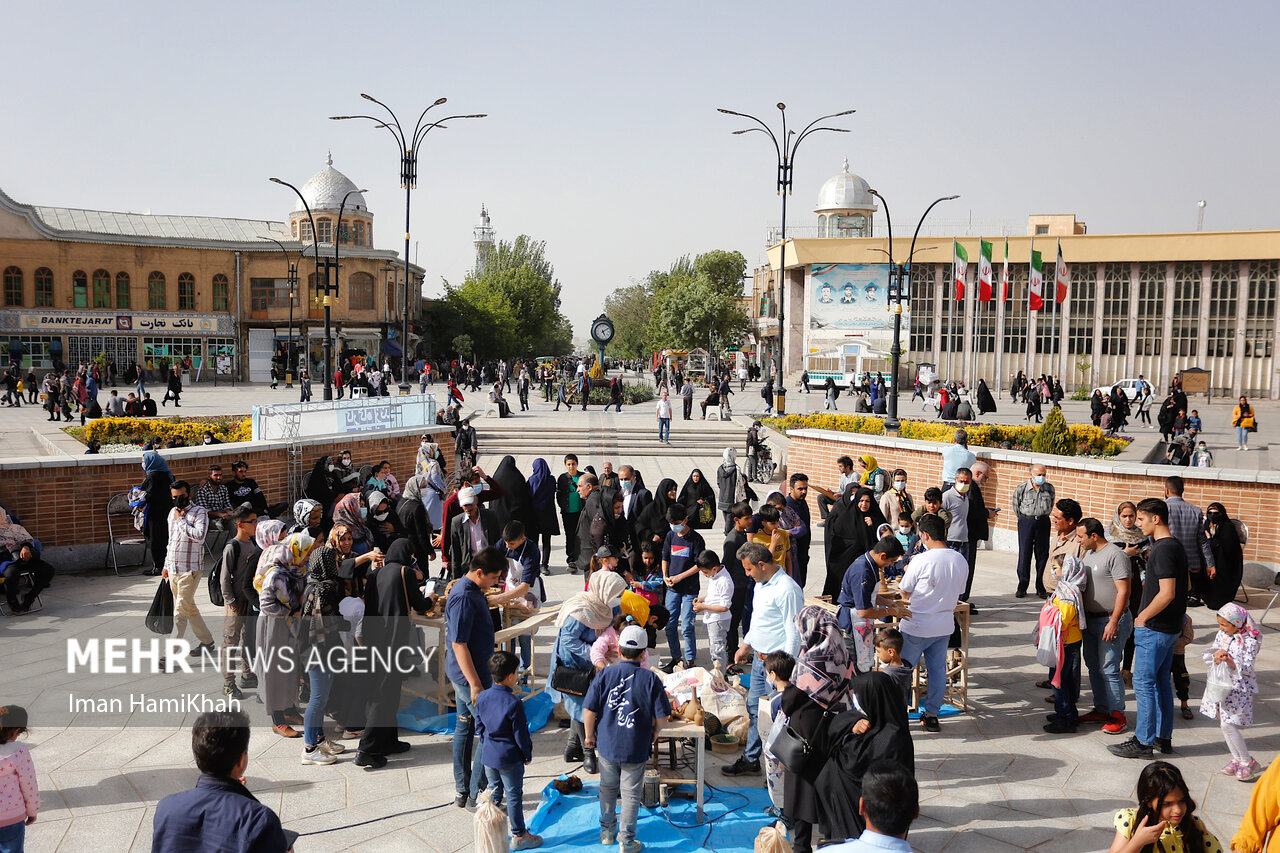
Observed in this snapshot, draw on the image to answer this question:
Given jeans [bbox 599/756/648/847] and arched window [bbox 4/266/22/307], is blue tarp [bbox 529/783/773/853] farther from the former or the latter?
arched window [bbox 4/266/22/307]

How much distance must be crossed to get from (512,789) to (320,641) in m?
2.09

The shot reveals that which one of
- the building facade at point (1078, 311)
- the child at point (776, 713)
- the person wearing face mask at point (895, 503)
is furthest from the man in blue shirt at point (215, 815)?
the building facade at point (1078, 311)

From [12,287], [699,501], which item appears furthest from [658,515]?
[12,287]

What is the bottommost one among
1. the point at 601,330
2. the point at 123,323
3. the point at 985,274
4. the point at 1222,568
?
the point at 1222,568

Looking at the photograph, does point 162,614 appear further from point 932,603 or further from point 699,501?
point 932,603

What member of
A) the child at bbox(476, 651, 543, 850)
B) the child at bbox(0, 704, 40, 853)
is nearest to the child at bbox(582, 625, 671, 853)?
the child at bbox(476, 651, 543, 850)

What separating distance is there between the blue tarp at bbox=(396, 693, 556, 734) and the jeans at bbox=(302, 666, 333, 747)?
0.78 meters

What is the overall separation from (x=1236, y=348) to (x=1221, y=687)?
51.3 m

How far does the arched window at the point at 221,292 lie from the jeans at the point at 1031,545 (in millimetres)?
47516

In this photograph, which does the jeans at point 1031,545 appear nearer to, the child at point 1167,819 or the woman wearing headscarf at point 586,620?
the woman wearing headscarf at point 586,620

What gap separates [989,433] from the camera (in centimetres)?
1619

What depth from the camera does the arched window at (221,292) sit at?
49.2 metres

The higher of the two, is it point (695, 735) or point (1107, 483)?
point (1107, 483)

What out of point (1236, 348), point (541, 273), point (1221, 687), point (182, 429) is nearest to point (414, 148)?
point (182, 429)
